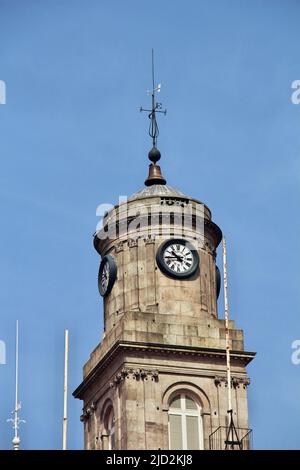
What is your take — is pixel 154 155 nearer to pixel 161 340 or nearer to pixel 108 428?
pixel 161 340

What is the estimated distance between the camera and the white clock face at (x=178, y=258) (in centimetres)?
13850

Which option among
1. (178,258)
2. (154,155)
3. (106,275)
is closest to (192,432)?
(178,258)

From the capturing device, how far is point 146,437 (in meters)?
132

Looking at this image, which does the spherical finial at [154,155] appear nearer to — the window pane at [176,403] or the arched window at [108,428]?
the arched window at [108,428]

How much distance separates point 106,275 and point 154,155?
29.9 ft

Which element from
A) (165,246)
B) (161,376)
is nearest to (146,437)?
(161,376)

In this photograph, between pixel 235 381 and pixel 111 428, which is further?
pixel 111 428

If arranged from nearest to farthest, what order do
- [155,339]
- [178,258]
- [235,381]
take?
[155,339]
[235,381]
[178,258]

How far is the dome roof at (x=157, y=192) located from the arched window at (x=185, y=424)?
1367 cm

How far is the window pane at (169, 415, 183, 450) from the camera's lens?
132750 millimetres

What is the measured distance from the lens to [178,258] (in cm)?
13888

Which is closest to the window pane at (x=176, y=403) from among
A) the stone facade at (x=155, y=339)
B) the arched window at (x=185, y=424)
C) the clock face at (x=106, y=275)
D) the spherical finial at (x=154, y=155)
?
the arched window at (x=185, y=424)
